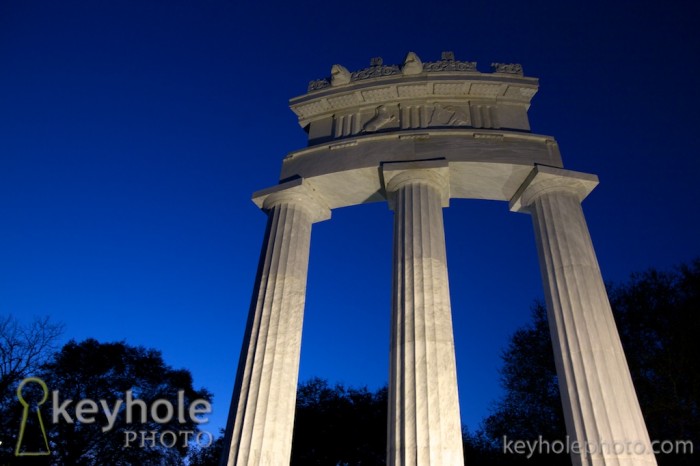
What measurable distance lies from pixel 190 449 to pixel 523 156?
3652 inches

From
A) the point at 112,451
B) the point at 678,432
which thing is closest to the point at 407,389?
the point at 678,432

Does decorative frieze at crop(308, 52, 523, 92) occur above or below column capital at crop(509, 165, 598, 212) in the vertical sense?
above

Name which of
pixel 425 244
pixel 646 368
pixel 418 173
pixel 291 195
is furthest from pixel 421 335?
pixel 646 368

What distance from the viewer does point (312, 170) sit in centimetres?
3497

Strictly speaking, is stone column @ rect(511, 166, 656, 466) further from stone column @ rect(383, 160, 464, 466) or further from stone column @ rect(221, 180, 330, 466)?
stone column @ rect(221, 180, 330, 466)

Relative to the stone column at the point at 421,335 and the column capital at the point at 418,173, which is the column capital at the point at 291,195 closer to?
the column capital at the point at 418,173

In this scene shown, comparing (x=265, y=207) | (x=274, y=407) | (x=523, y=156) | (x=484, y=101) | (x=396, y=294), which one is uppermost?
(x=484, y=101)

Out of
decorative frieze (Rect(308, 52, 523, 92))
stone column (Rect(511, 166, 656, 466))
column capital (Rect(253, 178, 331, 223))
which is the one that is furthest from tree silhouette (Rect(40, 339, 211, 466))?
stone column (Rect(511, 166, 656, 466))

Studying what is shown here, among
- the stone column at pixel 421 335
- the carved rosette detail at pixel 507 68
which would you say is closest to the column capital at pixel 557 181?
the stone column at pixel 421 335

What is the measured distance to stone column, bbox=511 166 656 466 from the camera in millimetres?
19891

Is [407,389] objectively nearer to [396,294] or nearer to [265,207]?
[396,294]

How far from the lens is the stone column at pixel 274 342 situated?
23250 mm

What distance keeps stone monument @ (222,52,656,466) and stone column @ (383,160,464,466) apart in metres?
0.07

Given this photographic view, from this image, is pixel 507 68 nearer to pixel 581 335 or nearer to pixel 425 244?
pixel 425 244
